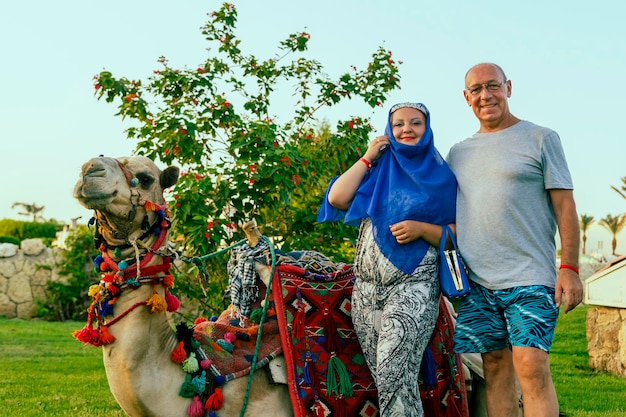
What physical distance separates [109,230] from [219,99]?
3938 mm

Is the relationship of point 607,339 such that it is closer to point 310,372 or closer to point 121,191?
point 310,372

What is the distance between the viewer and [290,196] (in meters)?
6.75

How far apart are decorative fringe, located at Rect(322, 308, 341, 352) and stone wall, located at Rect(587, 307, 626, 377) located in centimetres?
740

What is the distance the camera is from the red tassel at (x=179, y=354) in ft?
11.7

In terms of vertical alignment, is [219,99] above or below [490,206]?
above

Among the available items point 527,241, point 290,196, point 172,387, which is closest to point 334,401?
point 172,387

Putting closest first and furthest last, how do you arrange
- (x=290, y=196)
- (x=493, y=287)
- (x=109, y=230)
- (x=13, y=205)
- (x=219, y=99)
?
1. (x=109, y=230)
2. (x=493, y=287)
3. (x=290, y=196)
4. (x=219, y=99)
5. (x=13, y=205)

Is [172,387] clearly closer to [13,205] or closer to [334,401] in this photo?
[334,401]

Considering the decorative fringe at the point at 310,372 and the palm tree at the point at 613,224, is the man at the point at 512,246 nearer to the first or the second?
the decorative fringe at the point at 310,372

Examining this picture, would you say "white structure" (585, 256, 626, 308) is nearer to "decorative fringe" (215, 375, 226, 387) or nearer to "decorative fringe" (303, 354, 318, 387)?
"decorative fringe" (303, 354, 318, 387)

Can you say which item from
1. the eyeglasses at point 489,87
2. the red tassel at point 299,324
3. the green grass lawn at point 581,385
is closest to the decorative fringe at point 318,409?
the red tassel at point 299,324

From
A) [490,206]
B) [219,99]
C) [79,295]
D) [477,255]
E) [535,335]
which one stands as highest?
[219,99]

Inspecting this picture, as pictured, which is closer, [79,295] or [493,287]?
[493,287]

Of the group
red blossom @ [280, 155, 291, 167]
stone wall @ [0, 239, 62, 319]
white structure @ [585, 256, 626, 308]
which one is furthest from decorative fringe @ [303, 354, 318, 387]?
stone wall @ [0, 239, 62, 319]
